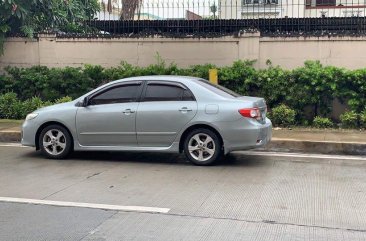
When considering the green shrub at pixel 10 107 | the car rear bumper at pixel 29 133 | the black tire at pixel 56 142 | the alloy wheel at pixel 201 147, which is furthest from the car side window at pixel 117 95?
the green shrub at pixel 10 107

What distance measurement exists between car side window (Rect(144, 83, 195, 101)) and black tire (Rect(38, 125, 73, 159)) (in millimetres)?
1610

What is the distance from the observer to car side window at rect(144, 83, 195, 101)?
852 centimetres

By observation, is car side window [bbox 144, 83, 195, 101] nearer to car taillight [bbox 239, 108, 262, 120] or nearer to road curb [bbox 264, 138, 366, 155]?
car taillight [bbox 239, 108, 262, 120]

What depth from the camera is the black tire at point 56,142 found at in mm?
8953

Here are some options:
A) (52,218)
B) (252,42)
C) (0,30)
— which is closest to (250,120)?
(52,218)

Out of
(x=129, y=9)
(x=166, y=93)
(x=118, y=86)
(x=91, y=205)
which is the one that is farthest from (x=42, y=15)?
(x=91, y=205)

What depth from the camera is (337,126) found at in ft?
38.6

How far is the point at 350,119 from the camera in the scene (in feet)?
37.3

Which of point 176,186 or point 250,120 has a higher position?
point 250,120

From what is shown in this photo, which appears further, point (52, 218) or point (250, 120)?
point (250, 120)

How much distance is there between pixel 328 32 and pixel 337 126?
8.14 feet

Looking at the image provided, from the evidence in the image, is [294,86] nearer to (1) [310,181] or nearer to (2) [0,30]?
(1) [310,181]

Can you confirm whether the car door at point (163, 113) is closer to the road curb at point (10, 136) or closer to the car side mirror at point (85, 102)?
the car side mirror at point (85, 102)

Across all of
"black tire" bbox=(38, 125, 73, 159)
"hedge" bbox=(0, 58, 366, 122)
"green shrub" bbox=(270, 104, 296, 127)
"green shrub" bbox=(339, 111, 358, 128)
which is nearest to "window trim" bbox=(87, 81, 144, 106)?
"black tire" bbox=(38, 125, 73, 159)
